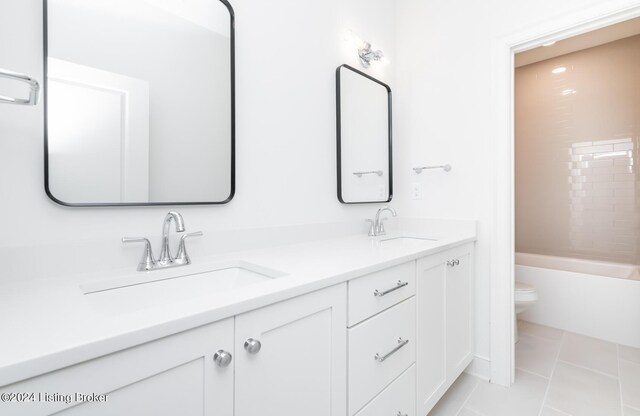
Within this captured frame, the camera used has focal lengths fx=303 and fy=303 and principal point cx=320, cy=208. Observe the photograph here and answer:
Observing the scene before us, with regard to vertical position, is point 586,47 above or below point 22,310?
above

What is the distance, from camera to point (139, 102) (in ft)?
3.43

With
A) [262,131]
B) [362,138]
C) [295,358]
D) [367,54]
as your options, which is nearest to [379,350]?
[295,358]

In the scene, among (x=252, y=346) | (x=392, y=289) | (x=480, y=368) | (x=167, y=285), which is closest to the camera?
(x=252, y=346)

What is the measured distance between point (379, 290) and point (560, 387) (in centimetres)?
146

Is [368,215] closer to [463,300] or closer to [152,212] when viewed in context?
[463,300]

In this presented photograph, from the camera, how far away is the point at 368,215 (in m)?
1.97

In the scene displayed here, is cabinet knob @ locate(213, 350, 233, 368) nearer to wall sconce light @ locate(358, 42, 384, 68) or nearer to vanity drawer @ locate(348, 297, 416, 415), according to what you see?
vanity drawer @ locate(348, 297, 416, 415)

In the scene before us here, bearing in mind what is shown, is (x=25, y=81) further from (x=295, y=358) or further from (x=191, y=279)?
(x=295, y=358)

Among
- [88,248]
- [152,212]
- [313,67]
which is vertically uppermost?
[313,67]

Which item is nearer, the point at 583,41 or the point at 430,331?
the point at 430,331

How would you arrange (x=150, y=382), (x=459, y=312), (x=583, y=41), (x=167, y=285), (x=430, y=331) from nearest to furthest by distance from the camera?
(x=150, y=382), (x=167, y=285), (x=430, y=331), (x=459, y=312), (x=583, y=41)

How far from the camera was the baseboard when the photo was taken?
179 centimetres

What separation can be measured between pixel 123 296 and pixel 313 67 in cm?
135

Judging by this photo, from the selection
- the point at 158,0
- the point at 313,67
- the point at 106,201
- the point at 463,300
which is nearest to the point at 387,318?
the point at 463,300
